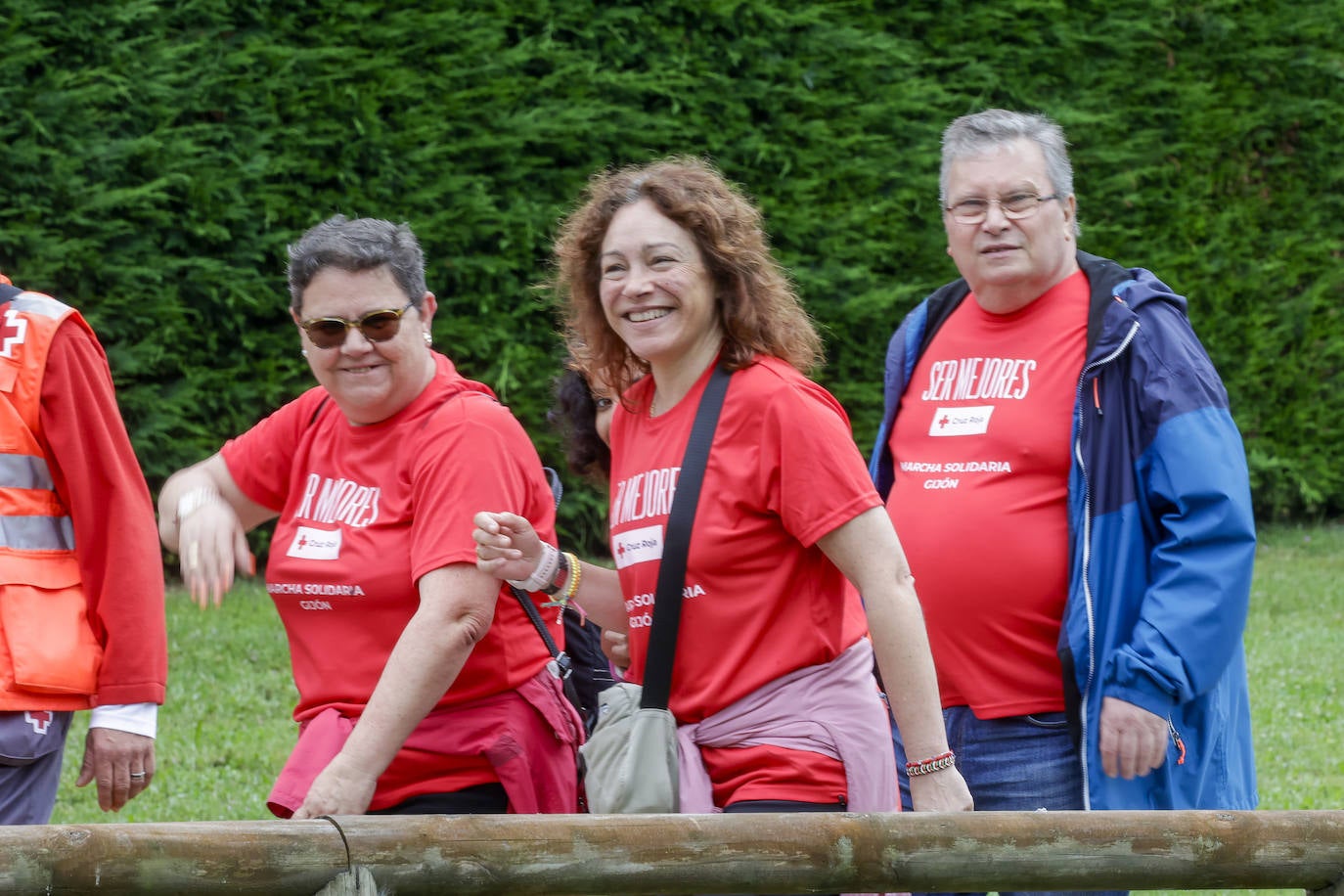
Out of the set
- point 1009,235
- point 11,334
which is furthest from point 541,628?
point 1009,235

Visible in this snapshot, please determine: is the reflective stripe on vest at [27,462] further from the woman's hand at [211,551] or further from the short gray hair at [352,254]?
the short gray hair at [352,254]

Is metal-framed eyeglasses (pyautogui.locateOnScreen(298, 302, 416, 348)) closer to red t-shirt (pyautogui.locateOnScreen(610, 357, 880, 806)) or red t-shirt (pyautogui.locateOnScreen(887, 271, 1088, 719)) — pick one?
red t-shirt (pyautogui.locateOnScreen(610, 357, 880, 806))

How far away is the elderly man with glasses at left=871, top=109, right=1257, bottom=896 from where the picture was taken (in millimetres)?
2969

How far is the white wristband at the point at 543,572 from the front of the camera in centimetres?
A: 296

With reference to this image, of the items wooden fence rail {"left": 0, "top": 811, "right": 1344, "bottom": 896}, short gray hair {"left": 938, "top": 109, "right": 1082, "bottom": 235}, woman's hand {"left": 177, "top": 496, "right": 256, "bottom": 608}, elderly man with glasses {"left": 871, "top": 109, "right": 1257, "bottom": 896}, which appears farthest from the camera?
short gray hair {"left": 938, "top": 109, "right": 1082, "bottom": 235}

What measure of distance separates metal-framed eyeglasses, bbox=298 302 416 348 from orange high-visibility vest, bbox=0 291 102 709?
43 centimetres

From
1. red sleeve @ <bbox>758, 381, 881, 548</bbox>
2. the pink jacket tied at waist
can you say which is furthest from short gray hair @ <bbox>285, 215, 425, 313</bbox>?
the pink jacket tied at waist

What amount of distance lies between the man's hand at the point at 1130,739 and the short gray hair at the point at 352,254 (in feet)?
4.97

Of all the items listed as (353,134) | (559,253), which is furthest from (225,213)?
(559,253)

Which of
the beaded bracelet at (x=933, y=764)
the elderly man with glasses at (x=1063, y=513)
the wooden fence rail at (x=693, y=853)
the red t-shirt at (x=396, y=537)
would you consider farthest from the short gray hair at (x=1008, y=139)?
the wooden fence rail at (x=693, y=853)

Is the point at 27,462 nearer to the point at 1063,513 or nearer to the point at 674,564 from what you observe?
the point at 674,564

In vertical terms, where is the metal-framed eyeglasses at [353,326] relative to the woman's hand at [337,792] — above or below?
above

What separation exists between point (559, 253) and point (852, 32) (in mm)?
7094

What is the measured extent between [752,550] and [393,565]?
0.67 m
